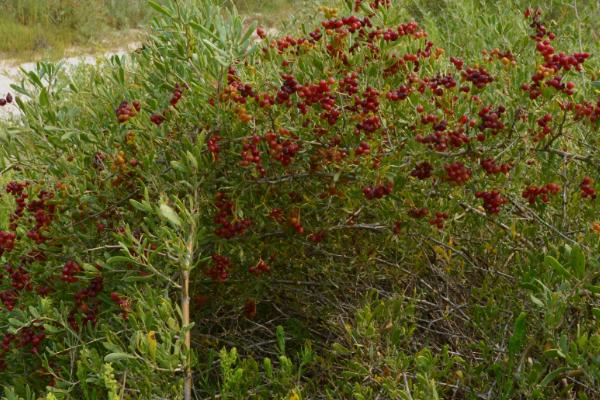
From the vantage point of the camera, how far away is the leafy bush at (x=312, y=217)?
208cm

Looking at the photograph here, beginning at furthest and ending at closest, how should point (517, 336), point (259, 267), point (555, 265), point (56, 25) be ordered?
point (56, 25)
point (259, 267)
point (517, 336)
point (555, 265)

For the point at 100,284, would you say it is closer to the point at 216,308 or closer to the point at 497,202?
the point at 216,308

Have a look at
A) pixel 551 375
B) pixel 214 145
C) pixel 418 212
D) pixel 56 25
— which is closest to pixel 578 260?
pixel 551 375

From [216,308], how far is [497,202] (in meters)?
1.08

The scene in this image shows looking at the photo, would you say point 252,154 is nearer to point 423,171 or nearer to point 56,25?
point 423,171

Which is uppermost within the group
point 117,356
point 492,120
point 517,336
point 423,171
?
point 492,120

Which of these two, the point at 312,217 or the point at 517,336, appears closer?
the point at 517,336

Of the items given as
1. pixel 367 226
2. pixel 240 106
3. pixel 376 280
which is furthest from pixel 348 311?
pixel 240 106

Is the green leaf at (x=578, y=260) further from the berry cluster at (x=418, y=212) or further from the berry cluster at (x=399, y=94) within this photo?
the berry cluster at (x=399, y=94)

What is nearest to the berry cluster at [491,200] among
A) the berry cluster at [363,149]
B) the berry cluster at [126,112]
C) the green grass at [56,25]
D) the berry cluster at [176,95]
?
the berry cluster at [363,149]

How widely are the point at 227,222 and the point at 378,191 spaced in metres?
0.45

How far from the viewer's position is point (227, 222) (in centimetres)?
220

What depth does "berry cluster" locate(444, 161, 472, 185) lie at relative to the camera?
2.08m

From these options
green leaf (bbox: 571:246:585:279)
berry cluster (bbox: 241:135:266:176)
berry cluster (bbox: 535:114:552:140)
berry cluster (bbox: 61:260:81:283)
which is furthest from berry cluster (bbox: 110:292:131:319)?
berry cluster (bbox: 535:114:552:140)
